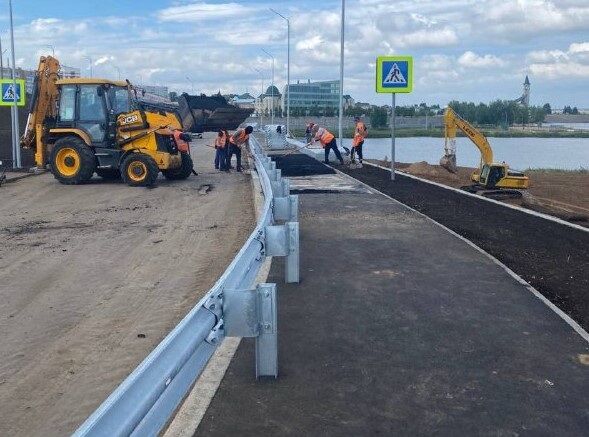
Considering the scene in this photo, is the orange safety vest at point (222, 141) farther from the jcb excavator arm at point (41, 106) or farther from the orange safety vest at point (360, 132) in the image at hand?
the jcb excavator arm at point (41, 106)

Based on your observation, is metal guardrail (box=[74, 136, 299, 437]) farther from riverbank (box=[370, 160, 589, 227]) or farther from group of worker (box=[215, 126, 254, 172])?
group of worker (box=[215, 126, 254, 172])

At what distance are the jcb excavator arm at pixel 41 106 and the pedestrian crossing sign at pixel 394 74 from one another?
30.0 ft

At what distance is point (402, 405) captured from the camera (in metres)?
4.48

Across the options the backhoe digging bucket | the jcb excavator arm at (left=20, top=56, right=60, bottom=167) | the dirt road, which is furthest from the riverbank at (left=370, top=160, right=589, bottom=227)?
the jcb excavator arm at (left=20, top=56, right=60, bottom=167)

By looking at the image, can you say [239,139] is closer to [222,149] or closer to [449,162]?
[222,149]

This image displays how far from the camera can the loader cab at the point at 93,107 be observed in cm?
1973

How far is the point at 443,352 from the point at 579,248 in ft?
16.6

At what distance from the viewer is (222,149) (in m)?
24.5

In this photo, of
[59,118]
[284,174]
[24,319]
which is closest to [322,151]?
[284,174]

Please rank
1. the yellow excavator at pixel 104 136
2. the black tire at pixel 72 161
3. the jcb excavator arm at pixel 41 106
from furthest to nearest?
the jcb excavator arm at pixel 41 106
the black tire at pixel 72 161
the yellow excavator at pixel 104 136

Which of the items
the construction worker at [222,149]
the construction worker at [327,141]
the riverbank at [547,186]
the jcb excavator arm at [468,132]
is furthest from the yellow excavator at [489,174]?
the construction worker at [222,149]

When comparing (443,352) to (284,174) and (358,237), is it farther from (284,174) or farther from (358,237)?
(284,174)

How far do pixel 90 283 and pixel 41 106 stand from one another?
13380 millimetres

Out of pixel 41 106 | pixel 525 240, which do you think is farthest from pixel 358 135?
pixel 525 240
